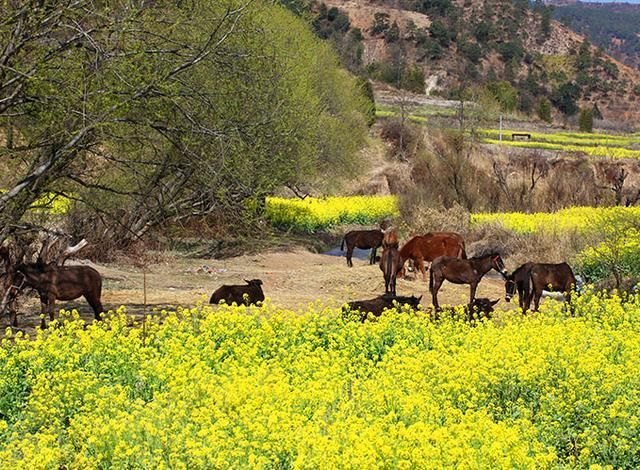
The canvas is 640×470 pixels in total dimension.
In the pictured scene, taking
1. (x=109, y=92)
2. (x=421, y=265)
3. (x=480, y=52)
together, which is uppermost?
(x=480, y=52)

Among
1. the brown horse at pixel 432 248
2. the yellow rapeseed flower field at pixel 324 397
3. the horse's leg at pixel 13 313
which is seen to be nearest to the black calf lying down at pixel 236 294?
the yellow rapeseed flower field at pixel 324 397

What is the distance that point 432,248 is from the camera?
2144 centimetres

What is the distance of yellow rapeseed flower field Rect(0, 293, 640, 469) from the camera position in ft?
22.6

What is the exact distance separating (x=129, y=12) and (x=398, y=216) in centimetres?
2207

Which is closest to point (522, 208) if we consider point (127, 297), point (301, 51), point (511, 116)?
point (301, 51)

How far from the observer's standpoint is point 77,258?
71.9ft

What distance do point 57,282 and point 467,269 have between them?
7.73 metres

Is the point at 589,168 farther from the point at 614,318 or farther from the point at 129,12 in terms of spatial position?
the point at 129,12

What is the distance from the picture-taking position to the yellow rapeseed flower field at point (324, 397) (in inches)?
272

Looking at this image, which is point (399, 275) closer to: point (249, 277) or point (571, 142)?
point (249, 277)

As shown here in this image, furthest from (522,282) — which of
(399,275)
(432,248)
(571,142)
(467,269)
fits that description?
(571,142)

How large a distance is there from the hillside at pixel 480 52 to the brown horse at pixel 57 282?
99.3 meters

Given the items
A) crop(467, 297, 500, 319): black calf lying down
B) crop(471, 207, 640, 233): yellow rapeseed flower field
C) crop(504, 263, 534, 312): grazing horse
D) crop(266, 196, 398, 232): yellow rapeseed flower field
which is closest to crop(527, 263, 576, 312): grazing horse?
crop(504, 263, 534, 312): grazing horse

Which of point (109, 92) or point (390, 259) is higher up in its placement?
point (109, 92)
